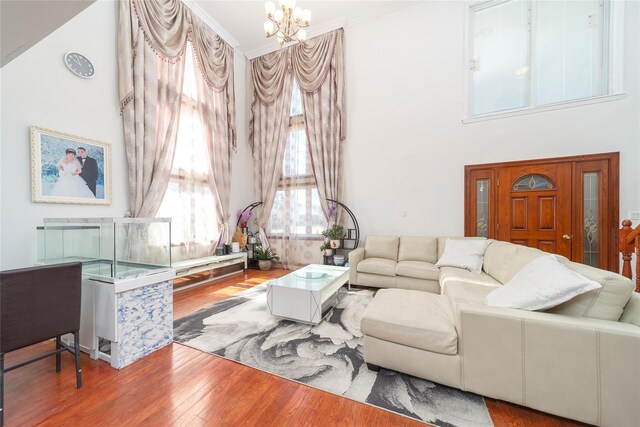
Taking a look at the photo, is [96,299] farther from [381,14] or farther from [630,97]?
[630,97]

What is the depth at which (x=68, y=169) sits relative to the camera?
2.61m

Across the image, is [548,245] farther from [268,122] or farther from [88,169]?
[88,169]

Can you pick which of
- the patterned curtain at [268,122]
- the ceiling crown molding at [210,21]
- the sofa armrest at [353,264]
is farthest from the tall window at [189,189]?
the sofa armrest at [353,264]

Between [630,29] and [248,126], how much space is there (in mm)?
6195

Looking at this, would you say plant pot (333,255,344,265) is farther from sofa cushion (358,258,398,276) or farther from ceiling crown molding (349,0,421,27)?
ceiling crown molding (349,0,421,27)

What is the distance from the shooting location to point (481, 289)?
227cm

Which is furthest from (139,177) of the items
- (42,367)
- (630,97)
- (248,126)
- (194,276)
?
(630,97)

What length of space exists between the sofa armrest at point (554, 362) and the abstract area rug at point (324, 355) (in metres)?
0.22

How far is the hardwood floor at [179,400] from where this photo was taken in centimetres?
132

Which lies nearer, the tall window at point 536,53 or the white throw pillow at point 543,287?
the white throw pillow at point 543,287

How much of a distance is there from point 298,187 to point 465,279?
3447 mm

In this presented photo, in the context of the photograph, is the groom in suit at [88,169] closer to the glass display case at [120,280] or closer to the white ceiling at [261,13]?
the glass display case at [120,280]

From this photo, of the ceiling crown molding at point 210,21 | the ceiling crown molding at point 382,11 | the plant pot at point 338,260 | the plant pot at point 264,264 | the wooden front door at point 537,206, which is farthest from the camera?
the plant pot at point 264,264

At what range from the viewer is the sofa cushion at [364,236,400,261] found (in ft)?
12.8
